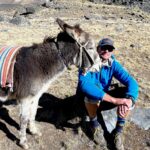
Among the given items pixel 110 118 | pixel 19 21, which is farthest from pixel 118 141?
pixel 19 21

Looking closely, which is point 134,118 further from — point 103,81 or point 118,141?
point 103,81

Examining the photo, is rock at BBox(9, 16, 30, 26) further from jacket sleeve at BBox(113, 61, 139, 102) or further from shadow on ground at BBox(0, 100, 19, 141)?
jacket sleeve at BBox(113, 61, 139, 102)

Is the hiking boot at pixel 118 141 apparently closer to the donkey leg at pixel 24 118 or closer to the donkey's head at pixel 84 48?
the donkey's head at pixel 84 48

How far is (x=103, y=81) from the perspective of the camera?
6836 millimetres

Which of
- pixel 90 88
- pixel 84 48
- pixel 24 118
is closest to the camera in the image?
pixel 84 48

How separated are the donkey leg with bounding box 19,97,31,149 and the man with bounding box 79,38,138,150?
0.99 m

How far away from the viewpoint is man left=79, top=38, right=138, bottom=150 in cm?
614

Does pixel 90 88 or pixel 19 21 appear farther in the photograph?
pixel 19 21

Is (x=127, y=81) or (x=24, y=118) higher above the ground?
(x=127, y=81)

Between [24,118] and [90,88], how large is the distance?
1.36 metres

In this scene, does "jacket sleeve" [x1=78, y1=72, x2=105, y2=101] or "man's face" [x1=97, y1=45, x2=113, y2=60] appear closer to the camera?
"jacket sleeve" [x1=78, y1=72, x2=105, y2=101]

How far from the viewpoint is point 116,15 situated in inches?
888

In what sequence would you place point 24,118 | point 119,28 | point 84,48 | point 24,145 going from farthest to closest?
point 119,28, point 24,145, point 24,118, point 84,48

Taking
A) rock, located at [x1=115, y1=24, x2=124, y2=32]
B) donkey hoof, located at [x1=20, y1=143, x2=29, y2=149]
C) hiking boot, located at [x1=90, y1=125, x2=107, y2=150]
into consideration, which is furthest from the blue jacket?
rock, located at [x1=115, y1=24, x2=124, y2=32]
